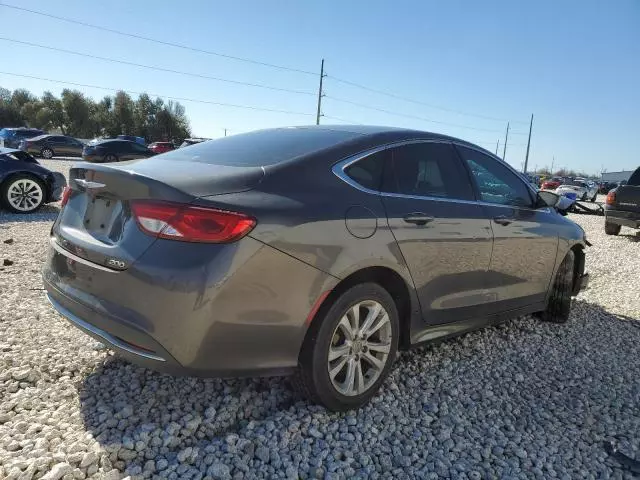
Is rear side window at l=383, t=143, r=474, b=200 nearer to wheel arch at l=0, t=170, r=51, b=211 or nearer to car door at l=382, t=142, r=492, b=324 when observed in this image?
car door at l=382, t=142, r=492, b=324

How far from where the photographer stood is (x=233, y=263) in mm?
2113

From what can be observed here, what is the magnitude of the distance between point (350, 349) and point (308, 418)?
17.1 inches

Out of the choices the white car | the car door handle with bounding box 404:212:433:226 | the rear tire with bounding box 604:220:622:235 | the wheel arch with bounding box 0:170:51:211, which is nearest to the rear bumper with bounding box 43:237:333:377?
the car door handle with bounding box 404:212:433:226

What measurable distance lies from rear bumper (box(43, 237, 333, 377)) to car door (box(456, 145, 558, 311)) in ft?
5.73

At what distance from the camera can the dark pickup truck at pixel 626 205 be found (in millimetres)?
10641

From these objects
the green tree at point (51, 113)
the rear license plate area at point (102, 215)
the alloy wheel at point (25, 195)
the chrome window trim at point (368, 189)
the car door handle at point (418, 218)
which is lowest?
the alloy wheel at point (25, 195)

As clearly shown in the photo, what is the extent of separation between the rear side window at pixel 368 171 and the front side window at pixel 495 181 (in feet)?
Answer: 3.12

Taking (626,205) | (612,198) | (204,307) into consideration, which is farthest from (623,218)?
(204,307)

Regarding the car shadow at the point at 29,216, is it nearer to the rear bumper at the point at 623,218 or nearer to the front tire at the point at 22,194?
the front tire at the point at 22,194

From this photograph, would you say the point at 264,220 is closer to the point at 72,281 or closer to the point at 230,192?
the point at 230,192

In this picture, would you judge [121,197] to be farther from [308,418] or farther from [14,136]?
[14,136]

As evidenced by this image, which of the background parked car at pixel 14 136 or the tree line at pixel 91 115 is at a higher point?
the tree line at pixel 91 115

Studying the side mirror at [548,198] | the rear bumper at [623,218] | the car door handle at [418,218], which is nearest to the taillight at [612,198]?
the rear bumper at [623,218]

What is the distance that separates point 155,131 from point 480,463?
6306cm
